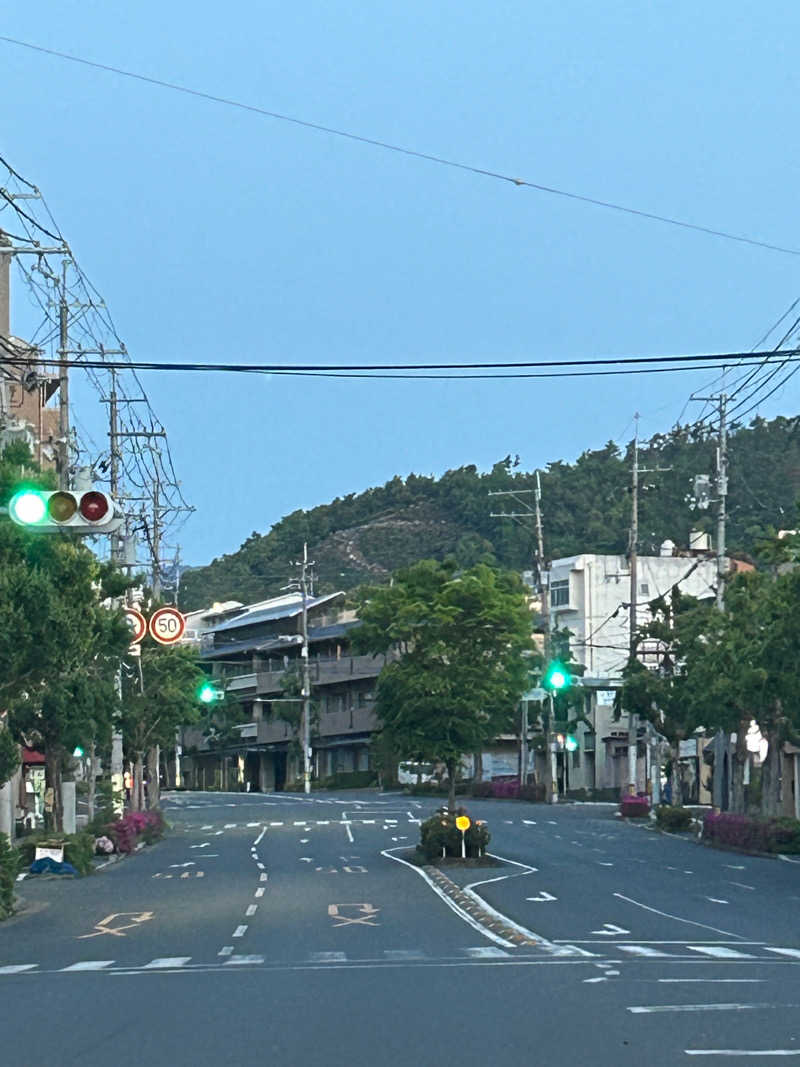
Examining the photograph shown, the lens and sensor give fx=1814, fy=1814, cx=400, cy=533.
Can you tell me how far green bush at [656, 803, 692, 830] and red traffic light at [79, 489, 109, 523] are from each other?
5260 centimetres

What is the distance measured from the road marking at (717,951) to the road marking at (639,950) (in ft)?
1.86

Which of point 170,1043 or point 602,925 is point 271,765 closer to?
point 602,925

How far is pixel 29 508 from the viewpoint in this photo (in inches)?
675

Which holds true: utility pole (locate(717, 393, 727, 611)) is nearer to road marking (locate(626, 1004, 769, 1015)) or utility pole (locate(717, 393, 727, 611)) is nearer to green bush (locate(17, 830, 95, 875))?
green bush (locate(17, 830, 95, 875))

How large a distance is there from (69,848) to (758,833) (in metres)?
20.9

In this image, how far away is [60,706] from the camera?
41.7m

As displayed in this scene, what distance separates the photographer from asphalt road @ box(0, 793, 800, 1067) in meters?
13.8

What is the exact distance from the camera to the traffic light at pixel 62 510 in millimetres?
17172

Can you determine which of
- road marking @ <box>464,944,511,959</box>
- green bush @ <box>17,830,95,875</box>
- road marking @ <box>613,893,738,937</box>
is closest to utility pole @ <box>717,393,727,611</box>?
green bush @ <box>17,830,95,875</box>

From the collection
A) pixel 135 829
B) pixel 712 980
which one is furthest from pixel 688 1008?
pixel 135 829

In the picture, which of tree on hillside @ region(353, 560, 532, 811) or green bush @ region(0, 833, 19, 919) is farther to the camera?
tree on hillside @ region(353, 560, 532, 811)

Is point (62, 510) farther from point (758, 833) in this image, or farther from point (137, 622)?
point (758, 833)

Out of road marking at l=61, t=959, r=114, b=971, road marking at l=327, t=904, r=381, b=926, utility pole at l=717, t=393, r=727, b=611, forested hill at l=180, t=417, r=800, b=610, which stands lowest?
road marking at l=327, t=904, r=381, b=926

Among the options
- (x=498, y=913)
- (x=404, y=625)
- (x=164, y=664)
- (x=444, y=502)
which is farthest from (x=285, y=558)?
(x=498, y=913)
